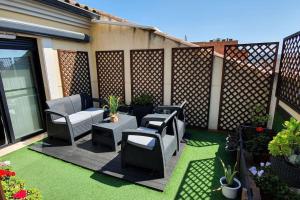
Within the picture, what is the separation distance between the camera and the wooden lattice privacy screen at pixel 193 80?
4.52 metres

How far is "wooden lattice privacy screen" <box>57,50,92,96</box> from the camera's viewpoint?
4.84 m

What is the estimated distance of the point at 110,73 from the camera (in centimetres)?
573

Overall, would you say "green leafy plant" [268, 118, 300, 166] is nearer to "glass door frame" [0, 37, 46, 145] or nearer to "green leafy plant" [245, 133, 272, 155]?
"green leafy plant" [245, 133, 272, 155]

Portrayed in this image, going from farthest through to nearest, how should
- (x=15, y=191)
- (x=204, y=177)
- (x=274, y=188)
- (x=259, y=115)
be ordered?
(x=259, y=115) → (x=204, y=177) → (x=274, y=188) → (x=15, y=191)

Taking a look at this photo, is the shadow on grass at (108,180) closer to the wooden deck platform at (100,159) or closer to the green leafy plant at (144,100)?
the wooden deck platform at (100,159)

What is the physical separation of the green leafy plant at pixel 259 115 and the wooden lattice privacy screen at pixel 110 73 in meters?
3.72

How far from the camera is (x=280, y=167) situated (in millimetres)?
2107

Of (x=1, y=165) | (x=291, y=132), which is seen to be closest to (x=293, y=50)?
(x=291, y=132)

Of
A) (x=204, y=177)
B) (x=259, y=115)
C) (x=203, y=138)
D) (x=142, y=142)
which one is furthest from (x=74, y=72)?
(x=259, y=115)

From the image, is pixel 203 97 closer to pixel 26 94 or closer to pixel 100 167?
pixel 100 167

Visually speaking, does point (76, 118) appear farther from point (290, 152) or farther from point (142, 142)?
point (290, 152)

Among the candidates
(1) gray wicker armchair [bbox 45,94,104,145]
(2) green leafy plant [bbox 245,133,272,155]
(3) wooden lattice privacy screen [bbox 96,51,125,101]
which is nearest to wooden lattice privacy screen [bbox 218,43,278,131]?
(2) green leafy plant [bbox 245,133,272,155]

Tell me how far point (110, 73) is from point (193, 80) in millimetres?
2682

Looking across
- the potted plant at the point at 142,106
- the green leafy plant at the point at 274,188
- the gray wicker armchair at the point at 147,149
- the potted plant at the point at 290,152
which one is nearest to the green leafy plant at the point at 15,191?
the gray wicker armchair at the point at 147,149
